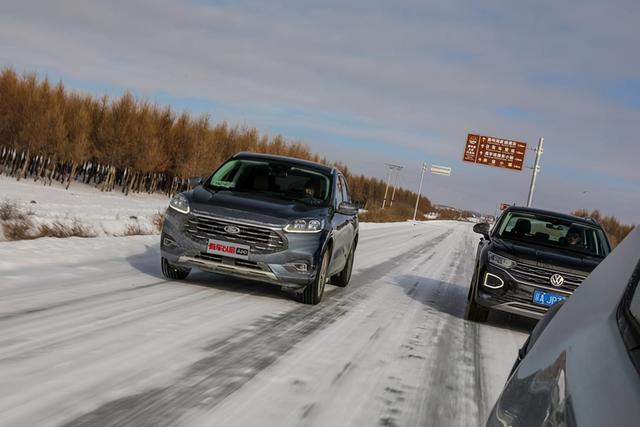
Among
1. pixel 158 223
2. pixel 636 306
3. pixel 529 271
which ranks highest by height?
pixel 636 306

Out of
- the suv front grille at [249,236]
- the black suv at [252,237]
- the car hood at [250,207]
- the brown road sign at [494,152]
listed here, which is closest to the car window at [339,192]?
the black suv at [252,237]

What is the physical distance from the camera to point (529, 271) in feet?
25.4

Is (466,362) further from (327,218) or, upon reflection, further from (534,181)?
(534,181)

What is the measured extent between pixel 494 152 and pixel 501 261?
1435 inches

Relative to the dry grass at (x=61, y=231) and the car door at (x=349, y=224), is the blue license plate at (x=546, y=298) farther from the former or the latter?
the dry grass at (x=61, y=231)

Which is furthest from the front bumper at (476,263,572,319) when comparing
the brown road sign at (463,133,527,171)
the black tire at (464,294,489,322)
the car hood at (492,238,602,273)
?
the brown road sign at (463,133,527,171)

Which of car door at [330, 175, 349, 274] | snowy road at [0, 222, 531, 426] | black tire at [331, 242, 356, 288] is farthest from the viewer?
black tire at [331, 242, 356, 288]

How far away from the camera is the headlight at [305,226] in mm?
7168

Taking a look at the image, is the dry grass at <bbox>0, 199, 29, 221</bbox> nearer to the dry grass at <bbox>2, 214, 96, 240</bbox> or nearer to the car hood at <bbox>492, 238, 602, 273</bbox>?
the dry grass at <bbox>2, 214, 96, 240</bbox>

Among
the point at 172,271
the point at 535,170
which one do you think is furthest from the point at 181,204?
the point at 535,170

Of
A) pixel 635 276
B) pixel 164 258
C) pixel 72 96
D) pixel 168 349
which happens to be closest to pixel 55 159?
pixel 72 96

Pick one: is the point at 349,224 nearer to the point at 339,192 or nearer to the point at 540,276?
the point at 339,192

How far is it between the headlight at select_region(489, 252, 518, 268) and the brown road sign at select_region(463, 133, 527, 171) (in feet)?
119

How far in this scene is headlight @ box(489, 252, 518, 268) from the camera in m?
7.83
